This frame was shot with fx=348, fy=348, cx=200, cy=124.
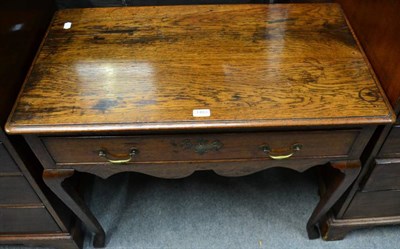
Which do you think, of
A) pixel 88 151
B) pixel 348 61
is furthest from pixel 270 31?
pixel 88 151

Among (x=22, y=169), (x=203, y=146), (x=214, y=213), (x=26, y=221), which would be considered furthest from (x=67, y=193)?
(x=214, y=213)

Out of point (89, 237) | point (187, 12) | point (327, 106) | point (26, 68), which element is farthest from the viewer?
point (89, 237)

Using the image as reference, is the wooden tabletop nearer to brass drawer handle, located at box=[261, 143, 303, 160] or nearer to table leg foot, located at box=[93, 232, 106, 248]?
brass drawer handle, located at box=[261, 143, 303, 160]

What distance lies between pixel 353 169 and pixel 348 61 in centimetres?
26

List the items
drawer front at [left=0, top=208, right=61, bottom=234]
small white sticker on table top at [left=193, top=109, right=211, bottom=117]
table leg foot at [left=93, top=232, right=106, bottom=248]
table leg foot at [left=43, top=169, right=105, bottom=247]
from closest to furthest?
small white sticker on table top at [left=193, top=109, right=211, bottom=117] → table leg foot at [left=43, top=169, right=105, bottom=247] → drawer front at [left=0, top=208, right=61, bottom=234] → table leg foot at [left=93, top=232, right=106, bottom=248]

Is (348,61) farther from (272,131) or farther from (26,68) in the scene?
(26,68)

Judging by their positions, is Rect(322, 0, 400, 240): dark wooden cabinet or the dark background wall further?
the dark background wall

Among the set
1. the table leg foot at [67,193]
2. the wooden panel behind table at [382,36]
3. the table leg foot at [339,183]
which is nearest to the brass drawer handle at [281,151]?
the table leg foot at [339,183]

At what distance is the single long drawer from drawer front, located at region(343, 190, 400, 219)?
0.11 feet

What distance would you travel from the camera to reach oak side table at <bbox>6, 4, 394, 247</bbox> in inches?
28.2

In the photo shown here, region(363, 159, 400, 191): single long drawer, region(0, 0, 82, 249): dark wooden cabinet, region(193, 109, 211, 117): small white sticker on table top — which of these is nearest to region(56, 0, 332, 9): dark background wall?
region(0, 0, 82, 249): dark wooden cabinet

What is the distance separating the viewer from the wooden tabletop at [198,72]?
0.71 metres

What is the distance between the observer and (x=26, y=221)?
1017mm

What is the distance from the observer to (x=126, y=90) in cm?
77
